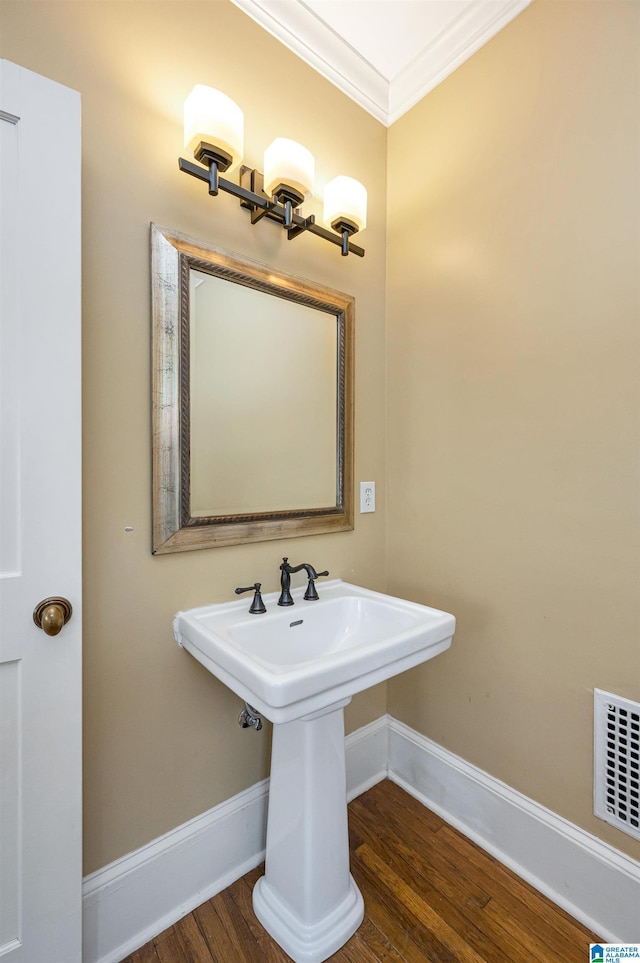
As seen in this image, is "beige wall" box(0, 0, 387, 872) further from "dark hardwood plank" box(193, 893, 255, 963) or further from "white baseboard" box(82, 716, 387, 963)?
"dark hardwood plank" box(193, 893, 255, 963)

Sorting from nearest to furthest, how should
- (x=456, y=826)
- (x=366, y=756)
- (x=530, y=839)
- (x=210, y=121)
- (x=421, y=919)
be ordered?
(x=210, y=121), (x=421, y=919), (x=530, y=839), (x=456, y=826), (x=366, y=756)

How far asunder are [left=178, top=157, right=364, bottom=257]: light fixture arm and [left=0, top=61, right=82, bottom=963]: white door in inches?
11.4

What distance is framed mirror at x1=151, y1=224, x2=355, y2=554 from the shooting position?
1.14 meters

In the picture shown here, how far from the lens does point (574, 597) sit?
3.94ft

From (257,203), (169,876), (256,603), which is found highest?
(257,203)

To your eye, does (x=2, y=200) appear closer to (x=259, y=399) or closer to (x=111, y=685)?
(x=259, y=399)

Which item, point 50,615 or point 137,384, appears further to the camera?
point 137,384

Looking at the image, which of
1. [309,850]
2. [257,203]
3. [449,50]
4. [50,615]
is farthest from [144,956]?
[449,50]

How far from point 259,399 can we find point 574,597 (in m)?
1.08

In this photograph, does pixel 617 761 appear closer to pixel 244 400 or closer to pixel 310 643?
pixel 310 643

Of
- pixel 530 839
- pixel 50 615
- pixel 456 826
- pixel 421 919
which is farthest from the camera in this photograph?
pixel 456 826

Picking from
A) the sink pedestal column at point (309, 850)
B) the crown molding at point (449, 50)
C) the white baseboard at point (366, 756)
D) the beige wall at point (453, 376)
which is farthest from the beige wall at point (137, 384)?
the crown molding at point (449, 50)

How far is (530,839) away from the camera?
4.17ft

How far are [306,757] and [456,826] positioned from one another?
0.77 metres
